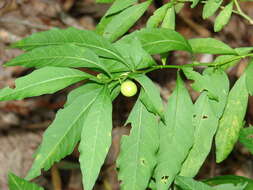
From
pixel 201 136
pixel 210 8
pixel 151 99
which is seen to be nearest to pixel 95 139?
pixel 151 99

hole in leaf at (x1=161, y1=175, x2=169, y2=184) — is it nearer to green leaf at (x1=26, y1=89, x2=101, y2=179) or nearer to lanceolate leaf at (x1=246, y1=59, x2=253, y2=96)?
green leaf at (x1=26, y1=89, x2=101, y2=179)

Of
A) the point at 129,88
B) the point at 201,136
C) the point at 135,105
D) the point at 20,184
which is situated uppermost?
the point at 129,88

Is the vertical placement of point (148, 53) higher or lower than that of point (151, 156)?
higher

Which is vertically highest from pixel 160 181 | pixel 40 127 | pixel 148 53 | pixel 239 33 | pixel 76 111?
pixel 148 53

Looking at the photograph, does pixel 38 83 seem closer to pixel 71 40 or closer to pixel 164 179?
pixel 71 40

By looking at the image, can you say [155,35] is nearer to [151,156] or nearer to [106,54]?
[106,54]

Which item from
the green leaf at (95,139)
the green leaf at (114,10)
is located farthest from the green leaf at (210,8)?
the green leaf at (95,139)

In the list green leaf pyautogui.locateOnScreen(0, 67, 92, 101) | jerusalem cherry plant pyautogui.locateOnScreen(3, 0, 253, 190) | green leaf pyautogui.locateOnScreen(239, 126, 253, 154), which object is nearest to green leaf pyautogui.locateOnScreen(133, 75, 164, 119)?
jerusalem cherry plant pyautogui.locateOnScreen(3, 0, 253, 190)

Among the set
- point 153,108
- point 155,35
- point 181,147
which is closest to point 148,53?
point 155,35
